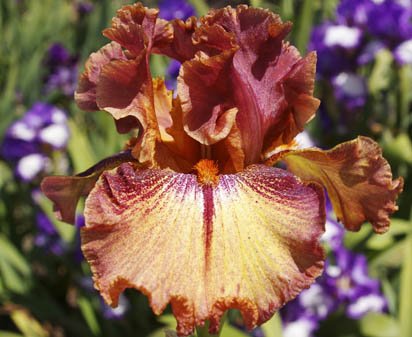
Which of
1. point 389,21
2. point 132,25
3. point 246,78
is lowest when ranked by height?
point 389,21

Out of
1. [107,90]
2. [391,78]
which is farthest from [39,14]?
[107,90]

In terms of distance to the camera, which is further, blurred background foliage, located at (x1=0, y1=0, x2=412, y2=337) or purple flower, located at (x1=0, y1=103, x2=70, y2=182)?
purple flower, located at (x1=0, y1=103, x2=70, y2=182)

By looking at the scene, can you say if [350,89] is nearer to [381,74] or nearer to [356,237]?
[381,74]

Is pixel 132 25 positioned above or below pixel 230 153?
above

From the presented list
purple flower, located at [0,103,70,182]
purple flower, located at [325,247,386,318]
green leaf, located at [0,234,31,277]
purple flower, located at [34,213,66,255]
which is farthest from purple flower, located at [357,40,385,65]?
green leaf, located at [0,234,31,277]

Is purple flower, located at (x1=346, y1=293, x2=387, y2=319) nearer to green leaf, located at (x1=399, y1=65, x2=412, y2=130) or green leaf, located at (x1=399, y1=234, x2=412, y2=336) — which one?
green leaf, located at (x1=399, y1=234, x2=412, y2=336)

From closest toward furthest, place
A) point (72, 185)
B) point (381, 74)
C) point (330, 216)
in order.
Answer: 1. point (72, 185)
2. point (330, 216)
3. point (381, 74)

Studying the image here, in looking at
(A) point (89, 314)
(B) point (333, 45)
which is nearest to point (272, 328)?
A: (A) point (89, 314)

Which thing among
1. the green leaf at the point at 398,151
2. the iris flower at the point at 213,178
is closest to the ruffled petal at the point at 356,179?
the iris flower at the point at 213,178
